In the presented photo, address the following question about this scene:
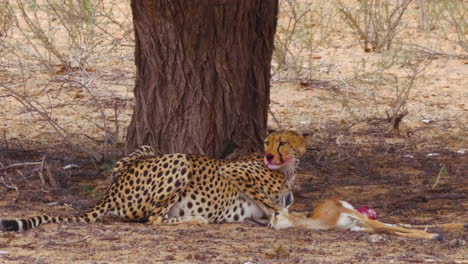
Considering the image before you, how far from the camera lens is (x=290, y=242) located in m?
4.40

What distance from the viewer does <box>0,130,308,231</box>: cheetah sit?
16.2 feet

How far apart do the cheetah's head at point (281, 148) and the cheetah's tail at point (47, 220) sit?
3.23ft

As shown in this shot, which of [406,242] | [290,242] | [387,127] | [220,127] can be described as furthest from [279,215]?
[387,127]

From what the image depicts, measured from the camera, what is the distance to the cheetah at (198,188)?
4945 millimetres

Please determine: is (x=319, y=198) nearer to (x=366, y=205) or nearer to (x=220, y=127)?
(x=366, y=205)

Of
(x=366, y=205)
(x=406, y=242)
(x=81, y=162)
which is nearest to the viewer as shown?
(x=406, y=242)

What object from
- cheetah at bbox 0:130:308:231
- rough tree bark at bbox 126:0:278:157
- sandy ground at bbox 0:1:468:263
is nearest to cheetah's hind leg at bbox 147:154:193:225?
cheetah at bbox 0:130:308:231

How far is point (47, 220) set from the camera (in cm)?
465

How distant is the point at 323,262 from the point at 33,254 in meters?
1.31

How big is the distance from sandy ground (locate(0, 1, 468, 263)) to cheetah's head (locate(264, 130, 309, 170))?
0.42m

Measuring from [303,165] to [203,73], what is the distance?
1.29 meters

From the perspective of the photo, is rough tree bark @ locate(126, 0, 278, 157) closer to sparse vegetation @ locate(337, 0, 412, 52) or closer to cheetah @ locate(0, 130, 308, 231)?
cheetah @ locate(0, 130, 308, 231)

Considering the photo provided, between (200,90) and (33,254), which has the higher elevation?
(200,90)

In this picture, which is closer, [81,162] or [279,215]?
[279,215]
